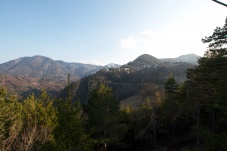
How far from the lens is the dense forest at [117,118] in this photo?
17609mm

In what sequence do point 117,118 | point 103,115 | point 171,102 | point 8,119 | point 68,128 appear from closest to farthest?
point 68,128
point 8,119
point 103,115
point 117,118
point 171,102

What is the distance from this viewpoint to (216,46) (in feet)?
65.0

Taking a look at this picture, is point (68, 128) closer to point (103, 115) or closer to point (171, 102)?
point (103, 115)

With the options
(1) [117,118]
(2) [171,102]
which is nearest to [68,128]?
(1) [117,118]

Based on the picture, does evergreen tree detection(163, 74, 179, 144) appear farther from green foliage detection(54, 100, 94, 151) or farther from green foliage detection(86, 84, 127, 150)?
green foliage detection(54, 100, 94, 151)

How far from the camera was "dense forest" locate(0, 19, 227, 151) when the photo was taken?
17.6 m

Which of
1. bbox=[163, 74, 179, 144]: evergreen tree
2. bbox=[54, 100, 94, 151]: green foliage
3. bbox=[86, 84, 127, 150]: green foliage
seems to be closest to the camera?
bbox=[54, 100, 94, 151]: green foliage

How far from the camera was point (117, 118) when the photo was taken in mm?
30891

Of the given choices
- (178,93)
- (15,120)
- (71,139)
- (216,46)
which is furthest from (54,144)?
(178,93)

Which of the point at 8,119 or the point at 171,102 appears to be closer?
the point at 8,119

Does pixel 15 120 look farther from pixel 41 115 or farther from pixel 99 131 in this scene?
pixel 99 131

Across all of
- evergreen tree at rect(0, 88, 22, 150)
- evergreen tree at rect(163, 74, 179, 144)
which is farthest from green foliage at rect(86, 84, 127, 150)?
evergreen tree at rect(163, 74, 179, 144)

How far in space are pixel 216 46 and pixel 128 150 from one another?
30.0m

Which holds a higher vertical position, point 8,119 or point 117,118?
point 8,119
